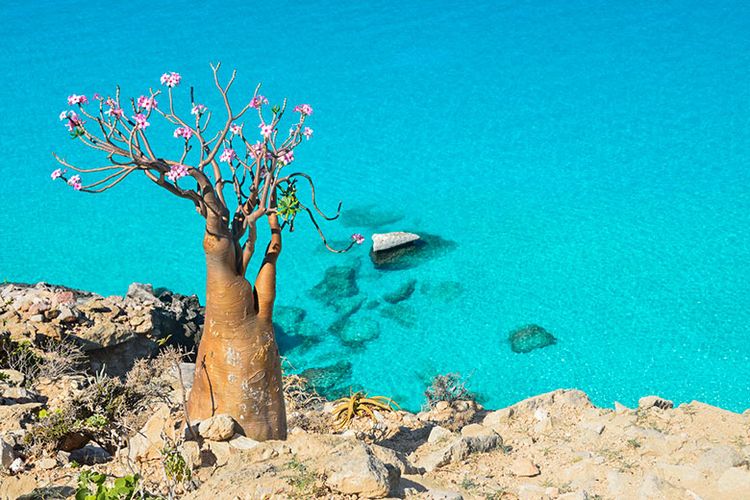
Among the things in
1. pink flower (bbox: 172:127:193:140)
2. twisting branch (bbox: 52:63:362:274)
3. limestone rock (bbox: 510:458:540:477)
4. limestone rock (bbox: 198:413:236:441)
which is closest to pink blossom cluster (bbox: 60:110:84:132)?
twisting branch (bbox: 52:63:362:274)

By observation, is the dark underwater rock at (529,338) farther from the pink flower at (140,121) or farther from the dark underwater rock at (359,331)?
the pink flower at (140,121)

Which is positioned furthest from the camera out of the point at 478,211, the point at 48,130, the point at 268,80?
the point at 268,80

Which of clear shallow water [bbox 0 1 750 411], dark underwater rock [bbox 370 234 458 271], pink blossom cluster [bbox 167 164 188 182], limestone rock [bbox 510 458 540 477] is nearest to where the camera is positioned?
pink blossom cluster [bbox 167 164 188 182]

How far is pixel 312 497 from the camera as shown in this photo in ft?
15.0

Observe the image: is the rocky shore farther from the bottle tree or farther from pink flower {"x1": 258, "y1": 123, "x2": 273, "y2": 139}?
pink flower {"x1": 258, "y1": 123, "x2": 273, "y2": 139}

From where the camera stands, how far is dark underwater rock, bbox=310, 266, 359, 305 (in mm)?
12094

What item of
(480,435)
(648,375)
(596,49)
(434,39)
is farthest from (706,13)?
(480,435)

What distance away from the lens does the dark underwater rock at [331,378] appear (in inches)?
401

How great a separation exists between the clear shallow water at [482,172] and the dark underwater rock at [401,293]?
15 cm

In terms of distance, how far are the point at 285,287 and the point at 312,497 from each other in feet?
26.3

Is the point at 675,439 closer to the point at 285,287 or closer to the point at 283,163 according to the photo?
the point at 283,163

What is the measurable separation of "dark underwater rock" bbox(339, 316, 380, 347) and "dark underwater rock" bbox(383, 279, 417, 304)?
1.65 feet

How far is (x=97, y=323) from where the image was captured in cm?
848

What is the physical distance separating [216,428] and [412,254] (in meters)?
7.46
